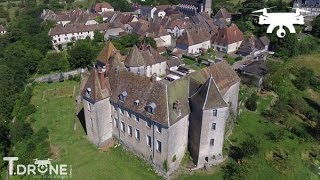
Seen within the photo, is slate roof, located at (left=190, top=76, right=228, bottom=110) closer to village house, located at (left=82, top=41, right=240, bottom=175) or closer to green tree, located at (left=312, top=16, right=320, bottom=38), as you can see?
village house, located at (left=82, top=41, right=240, bottom=175)

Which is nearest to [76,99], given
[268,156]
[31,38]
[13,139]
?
[13,139]

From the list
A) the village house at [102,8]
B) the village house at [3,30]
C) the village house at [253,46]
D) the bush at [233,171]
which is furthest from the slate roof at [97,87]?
the village house at [102,8]

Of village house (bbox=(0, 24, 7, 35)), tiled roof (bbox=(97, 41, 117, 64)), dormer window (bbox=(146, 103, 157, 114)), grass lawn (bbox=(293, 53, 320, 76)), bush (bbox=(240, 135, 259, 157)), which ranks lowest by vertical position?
bush (bbox=(240, 135, 259, 157))

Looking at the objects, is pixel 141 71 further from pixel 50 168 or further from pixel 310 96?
pixel 310 96

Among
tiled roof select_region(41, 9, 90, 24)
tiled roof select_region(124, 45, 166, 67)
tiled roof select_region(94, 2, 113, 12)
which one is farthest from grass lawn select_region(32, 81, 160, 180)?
tiled roof select_region(94, 2, 113, 12)

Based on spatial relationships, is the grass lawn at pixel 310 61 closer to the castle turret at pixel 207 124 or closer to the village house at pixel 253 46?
the village house at pixel 253 46
